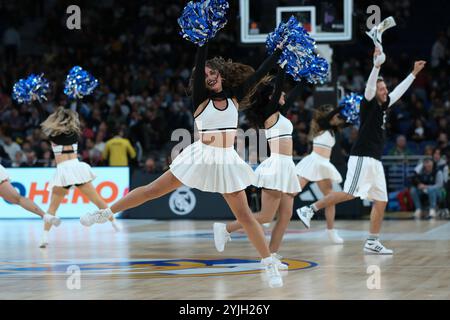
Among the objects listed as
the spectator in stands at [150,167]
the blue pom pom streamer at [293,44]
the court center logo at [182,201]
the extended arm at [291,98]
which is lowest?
the court center logo at [182,201]

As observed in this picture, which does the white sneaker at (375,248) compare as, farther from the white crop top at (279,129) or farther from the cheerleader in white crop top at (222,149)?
the cheerleader in white crop top at (222,149)

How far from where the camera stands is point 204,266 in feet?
24.4

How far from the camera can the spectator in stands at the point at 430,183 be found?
1403cm

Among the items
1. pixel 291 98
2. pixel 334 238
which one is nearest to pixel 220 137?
pixel 291 98

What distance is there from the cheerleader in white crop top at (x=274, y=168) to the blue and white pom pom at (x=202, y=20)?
1.35 metres

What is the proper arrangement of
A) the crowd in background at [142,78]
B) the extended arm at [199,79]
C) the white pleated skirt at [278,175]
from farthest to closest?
the crowd in background at [142,78] < the white pleated skirt at [278,175] < the extended arm at [199,79]

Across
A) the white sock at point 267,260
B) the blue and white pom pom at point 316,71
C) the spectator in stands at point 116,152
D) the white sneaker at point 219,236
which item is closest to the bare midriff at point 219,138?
the white sock at point 267,260

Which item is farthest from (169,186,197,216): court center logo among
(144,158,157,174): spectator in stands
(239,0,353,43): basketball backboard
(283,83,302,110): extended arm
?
(283,83,302,110): extended arm

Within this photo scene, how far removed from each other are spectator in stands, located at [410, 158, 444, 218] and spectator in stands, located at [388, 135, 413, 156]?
1.16 metres

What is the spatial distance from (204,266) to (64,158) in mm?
3564

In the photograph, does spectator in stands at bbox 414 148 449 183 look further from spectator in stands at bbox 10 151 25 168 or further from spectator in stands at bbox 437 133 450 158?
spectator in stands at bbox 10 151 25 168

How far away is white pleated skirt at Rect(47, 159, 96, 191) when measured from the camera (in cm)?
1023

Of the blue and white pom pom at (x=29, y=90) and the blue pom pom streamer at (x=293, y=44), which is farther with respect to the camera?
the blue and white pom pom at (x=29, y=90)

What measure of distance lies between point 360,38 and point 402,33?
4.20ft
